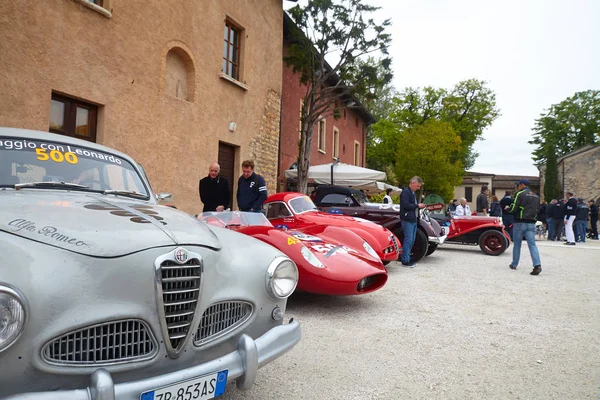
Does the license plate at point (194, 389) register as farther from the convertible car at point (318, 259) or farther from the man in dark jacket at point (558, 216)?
the man in dark jacket at point (558, 216)

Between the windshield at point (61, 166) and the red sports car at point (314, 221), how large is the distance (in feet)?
10.9

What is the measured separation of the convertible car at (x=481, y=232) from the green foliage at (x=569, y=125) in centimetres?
4101

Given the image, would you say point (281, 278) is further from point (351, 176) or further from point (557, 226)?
point (557, 226)

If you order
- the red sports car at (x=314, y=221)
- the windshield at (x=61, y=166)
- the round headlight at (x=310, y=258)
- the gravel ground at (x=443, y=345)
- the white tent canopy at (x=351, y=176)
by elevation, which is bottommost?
the gravel ground at (x=443, y=345)

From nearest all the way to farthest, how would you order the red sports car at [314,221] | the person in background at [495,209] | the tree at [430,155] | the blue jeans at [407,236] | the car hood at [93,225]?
1. the car hood at [93,225]
2. the red sports car at [314,221]
3. the blue jeans at [407,236]
4. the person in background at [495,209]
5. the tree at [430,155]

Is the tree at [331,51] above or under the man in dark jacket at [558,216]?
above

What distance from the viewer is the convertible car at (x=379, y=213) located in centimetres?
822

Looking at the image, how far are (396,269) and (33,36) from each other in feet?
23.1

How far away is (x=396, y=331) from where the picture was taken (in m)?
3.76

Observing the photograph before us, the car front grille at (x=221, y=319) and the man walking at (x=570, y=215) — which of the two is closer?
the car front grille at (x=221, y=319)

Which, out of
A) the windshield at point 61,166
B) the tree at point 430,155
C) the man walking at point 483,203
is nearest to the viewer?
the windshield at point 61,166

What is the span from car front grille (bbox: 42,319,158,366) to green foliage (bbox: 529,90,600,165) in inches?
2003

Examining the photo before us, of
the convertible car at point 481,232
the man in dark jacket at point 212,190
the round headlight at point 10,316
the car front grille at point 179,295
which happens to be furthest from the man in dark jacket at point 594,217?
the round headlight at point 10,316

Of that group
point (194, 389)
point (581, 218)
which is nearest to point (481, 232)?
point (581, 218)
